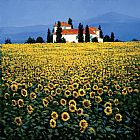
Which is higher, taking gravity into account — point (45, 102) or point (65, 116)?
point (45, 102)

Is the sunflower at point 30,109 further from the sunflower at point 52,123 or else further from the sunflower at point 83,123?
the sunflower at point 83,123

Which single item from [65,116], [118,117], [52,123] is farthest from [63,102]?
[118,117]

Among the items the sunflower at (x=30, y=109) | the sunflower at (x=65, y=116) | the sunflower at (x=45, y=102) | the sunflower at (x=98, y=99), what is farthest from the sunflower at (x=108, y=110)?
the sunflower at (x=30, y=109)

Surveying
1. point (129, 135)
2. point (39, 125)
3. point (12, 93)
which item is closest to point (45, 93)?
point (12, 93)

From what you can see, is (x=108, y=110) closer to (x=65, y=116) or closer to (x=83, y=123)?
A: (x=83, y=123)

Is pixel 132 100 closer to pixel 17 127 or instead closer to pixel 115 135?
pixel 115 135

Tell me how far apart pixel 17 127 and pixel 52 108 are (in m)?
0.75

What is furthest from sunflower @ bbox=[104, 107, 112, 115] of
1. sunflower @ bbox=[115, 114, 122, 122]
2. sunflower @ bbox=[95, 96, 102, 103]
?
sunflower @ bbox=[95, 96, 102, 103]

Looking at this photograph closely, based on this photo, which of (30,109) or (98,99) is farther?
(98,99)

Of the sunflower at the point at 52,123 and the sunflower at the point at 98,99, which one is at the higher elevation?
the sunflower at the point at 98,99

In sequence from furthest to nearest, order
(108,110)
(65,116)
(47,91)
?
(47,91)
(108,110)
(65,116)

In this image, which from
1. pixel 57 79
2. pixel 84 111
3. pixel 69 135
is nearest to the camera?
pixel 69 135

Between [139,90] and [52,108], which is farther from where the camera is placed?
[139,90]

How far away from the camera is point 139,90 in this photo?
28.2 ft
